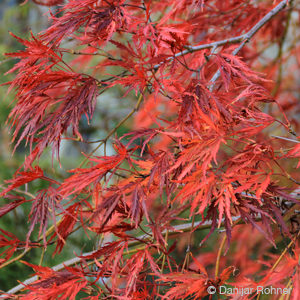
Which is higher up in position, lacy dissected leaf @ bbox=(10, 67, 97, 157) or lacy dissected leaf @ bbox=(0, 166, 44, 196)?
lacy dissected leaf @ bbox=(10, 67, 97, 157)

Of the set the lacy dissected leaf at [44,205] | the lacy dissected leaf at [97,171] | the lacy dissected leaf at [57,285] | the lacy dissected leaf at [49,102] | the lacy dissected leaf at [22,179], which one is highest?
the lacy dissected leaf at [49,102]

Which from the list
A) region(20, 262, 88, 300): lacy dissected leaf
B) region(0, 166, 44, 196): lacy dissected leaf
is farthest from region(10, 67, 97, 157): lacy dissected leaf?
region(20, 262, 88, 300): lacy dissected leaf

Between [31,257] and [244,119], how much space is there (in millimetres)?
1221

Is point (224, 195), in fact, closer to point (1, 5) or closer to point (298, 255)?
point (298, 255)

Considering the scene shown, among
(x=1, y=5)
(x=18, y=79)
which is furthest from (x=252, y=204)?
(x=1, y=5)

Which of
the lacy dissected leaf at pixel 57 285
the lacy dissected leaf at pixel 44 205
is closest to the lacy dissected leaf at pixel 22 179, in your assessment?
the lacy dissected leaf at pixel 44 205

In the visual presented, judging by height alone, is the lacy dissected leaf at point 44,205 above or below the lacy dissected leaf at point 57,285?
above

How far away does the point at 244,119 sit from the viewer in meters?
0.63

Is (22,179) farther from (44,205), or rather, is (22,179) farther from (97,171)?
(97,171)

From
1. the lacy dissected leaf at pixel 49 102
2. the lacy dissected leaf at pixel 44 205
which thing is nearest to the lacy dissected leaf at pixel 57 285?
the lacy dissected leaf at pixel 44 205

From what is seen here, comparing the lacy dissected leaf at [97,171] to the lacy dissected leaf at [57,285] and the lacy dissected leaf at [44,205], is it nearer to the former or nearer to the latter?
the lacy dissected leaf at [44,205]

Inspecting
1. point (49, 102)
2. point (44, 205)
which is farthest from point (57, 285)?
point (49, 102)

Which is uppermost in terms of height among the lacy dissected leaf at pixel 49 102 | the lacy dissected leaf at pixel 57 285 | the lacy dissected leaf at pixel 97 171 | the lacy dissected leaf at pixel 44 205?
the lacy dissected leaf at pixel 49 102

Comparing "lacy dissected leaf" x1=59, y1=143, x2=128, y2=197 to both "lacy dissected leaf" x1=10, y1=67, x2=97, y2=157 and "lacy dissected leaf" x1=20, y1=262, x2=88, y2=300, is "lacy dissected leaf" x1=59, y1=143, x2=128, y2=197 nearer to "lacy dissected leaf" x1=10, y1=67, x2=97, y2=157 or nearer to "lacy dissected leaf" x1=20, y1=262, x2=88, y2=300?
"lacy dissected leaf" x1=10, y1=67, x2=97, y2=157
